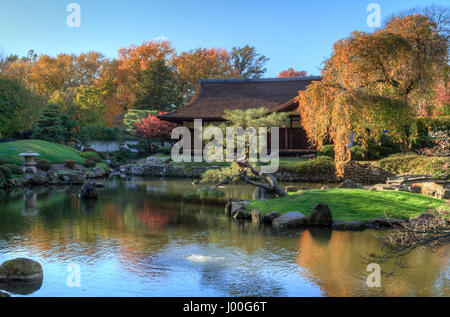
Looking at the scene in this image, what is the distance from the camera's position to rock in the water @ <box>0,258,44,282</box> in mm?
6508

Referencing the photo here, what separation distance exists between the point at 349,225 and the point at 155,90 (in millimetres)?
→ 31569

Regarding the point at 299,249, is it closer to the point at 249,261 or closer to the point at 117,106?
the point at 249,261

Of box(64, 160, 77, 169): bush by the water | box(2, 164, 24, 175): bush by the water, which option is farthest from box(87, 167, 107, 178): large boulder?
box(2, 164, 24, 175): bush by the water

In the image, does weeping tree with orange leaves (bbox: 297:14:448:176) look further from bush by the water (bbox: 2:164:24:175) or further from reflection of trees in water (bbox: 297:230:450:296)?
bush by the water (bbox: 2:164:24:175)

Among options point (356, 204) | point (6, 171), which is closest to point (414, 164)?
point (356, 204)

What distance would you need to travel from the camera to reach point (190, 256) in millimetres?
7957

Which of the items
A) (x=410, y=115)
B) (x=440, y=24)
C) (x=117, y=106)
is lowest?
(x=410, y=115)

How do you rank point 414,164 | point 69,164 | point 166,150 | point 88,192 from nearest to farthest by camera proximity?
point 88,192
point 414,164
point 69,164
point 166,150

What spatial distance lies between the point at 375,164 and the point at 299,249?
14673mm

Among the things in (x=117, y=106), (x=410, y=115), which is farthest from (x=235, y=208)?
(x=117, y=106)

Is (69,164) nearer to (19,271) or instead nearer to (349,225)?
(349,225)

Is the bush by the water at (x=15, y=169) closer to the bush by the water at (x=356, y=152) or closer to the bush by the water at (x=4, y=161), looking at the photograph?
the bush by the water at (x=4, y=161)
